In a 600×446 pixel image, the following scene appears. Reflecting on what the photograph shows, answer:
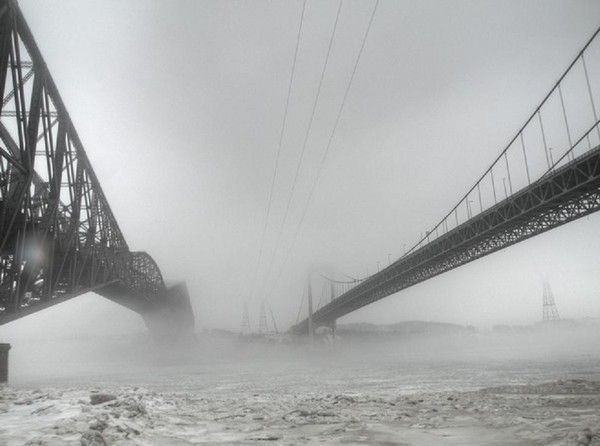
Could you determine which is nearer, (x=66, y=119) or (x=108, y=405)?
(x=108, y=405)

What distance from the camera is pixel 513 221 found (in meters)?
40.5

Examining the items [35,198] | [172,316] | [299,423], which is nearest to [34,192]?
[35,198]

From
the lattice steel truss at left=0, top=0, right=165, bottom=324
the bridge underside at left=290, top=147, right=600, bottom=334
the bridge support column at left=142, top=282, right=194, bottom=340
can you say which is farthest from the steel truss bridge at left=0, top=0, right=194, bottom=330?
the bridge support column at left=142, top=282, right=194, bottom=340

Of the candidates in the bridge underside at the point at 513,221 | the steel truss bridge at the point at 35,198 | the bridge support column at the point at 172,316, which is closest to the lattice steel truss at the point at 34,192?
the steel truss bridge at the point at 35,198

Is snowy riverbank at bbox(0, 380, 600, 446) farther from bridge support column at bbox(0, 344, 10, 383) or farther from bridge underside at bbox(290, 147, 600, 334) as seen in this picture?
bridge underside at bbox(290, 147, 600, 334)

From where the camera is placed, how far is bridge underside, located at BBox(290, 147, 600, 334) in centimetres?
3269

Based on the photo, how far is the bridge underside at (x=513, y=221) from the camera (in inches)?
1287

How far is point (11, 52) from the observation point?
1234cm

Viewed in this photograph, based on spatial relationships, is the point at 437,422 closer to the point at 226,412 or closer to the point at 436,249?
the point at 226,412

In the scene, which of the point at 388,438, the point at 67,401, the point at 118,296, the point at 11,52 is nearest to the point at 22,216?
the point at 11,52

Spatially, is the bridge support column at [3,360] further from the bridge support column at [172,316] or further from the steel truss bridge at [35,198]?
the bridge support column at [172,316]

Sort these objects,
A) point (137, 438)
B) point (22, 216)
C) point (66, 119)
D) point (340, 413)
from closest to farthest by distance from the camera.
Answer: point (137, 438) < point (340, 413) < point (22, 216) < point (66, 119)

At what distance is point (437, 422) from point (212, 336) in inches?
4839

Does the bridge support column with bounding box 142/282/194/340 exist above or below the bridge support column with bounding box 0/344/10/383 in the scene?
above
